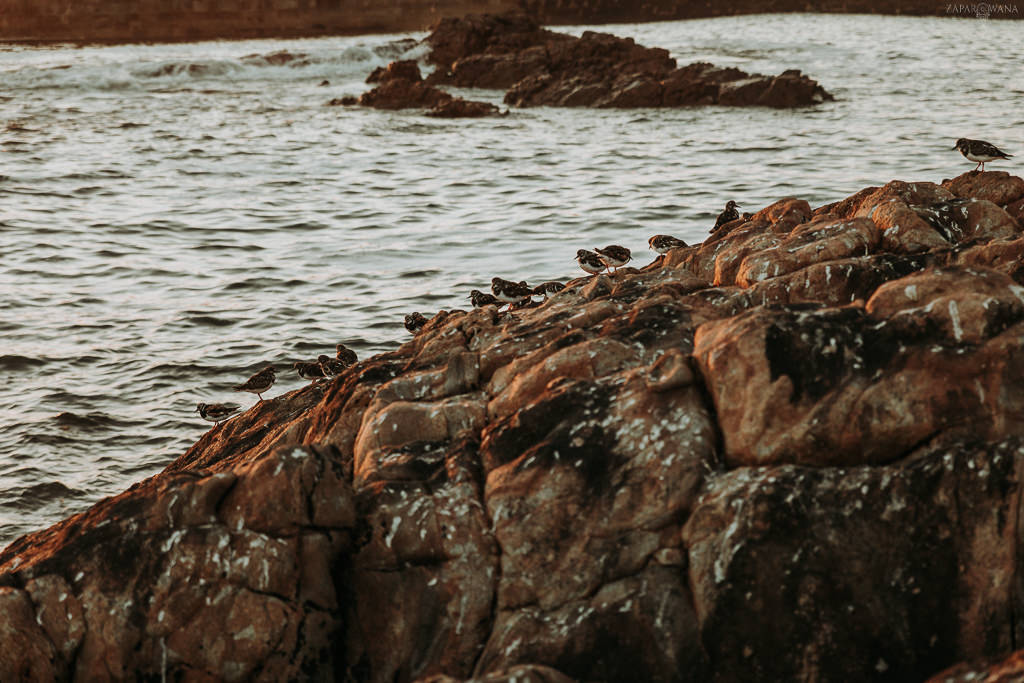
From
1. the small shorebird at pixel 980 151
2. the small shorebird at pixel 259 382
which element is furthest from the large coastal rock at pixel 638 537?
the small shorebird at pixel 980 151

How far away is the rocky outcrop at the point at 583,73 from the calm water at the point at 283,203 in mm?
1351

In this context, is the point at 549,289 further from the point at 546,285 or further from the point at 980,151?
the point at 980,151

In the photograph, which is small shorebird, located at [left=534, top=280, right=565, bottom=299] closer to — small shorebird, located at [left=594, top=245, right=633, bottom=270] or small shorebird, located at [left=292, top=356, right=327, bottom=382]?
small shorebird, located at [left=594, top=245, right=633, bottom=270]

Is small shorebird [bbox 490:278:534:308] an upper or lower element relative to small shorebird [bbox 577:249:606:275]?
lower

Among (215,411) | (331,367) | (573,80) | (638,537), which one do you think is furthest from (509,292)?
(573,80)

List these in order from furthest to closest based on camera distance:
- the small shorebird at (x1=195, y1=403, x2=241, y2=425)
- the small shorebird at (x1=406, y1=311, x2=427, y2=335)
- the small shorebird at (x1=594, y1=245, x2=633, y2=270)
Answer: the small shorebird at (x1=406, y1=311, x2=427, y2=335), the small shorebird at (x1=594, y1=245, x2=633, y2=270), the small shorebird at (x1=195, y1=403, x2=241, y2=425)

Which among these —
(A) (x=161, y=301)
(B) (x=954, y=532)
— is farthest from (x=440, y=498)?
(A) (x=161, y=301)

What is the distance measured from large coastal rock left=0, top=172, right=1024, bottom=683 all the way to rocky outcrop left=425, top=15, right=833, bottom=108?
30.1 meters

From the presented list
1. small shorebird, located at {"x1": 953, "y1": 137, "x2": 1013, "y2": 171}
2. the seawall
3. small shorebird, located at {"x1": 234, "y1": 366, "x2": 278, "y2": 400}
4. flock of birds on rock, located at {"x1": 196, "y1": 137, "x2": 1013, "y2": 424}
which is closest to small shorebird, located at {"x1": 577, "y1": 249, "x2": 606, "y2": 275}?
flock of birds on rock, located at {"x1": 196, "y1": 137, "x2": 1013, "y2": 424}

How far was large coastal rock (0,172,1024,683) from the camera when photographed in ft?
18.0

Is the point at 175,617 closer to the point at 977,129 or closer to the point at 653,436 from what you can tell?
the point at 653,436

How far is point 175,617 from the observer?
6.00 meters

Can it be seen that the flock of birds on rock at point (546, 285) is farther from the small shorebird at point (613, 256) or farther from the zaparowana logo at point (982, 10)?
the zaparowana logo at point (982, 10)

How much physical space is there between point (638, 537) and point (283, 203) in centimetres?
1883
